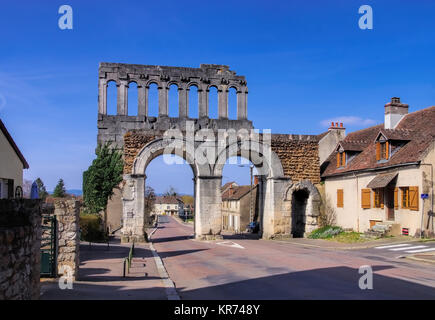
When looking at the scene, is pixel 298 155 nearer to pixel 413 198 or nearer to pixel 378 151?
pixel 378 151

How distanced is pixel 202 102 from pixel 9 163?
18.7 m

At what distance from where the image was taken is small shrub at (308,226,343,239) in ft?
→ 83.5

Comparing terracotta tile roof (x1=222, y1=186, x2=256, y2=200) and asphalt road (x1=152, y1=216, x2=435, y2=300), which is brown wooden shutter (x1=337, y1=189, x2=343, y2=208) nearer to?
asphalt road (x1=152, y1=216, x2=435, y2=300)

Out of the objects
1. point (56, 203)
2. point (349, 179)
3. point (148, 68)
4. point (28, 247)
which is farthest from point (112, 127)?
point (28, 247)

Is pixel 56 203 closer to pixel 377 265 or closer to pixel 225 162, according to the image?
pixel 377 265

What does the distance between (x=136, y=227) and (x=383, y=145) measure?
14.1 meters

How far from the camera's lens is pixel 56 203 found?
1020 cm

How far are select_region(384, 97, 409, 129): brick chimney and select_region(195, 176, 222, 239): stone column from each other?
34.3 feet

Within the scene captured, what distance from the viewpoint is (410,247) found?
58.0 feet

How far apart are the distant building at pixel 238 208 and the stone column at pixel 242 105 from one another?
10.7 metres

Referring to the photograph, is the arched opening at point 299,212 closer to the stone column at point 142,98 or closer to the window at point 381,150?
the window at point 381,150

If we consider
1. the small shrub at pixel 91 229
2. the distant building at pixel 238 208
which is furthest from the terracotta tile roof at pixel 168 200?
the small shrub at pixel 91 229

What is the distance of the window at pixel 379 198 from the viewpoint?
22531 millimetres

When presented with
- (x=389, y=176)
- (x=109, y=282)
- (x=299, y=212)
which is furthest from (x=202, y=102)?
(x=109, y=282)
